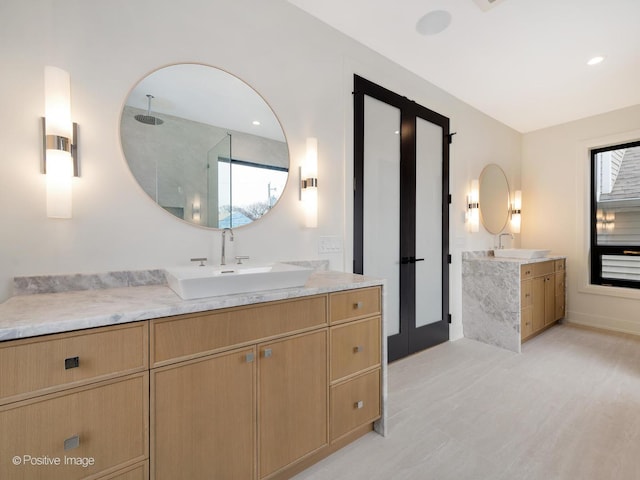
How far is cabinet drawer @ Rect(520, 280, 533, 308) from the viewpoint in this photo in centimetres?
312

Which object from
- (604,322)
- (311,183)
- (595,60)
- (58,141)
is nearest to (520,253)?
(604,322)

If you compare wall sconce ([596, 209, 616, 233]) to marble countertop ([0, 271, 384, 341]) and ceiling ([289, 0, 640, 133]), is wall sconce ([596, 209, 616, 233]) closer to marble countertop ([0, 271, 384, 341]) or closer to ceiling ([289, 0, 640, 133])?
ceiling ([289, 0, 640, 133])

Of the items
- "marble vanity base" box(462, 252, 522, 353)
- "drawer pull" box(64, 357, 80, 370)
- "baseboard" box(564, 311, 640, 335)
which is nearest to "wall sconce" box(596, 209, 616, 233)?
"baseboard" box(564, 311, 640, 335)

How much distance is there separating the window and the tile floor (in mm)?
1244

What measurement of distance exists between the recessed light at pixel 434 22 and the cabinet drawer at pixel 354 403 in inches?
97.1

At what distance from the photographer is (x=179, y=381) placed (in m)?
1.10

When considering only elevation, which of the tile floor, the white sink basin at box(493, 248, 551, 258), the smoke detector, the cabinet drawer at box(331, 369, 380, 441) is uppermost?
the smoke detector

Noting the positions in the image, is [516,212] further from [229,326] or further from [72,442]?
[72,442]

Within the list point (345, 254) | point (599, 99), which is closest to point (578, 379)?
point (345, 254)

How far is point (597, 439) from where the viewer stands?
5.64 ft

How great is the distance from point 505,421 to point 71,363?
231cm

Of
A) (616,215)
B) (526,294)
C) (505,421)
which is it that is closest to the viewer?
(505,421)

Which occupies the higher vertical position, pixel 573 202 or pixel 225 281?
pixel 573 202

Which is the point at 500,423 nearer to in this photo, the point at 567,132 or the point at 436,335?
the point at 436,335
